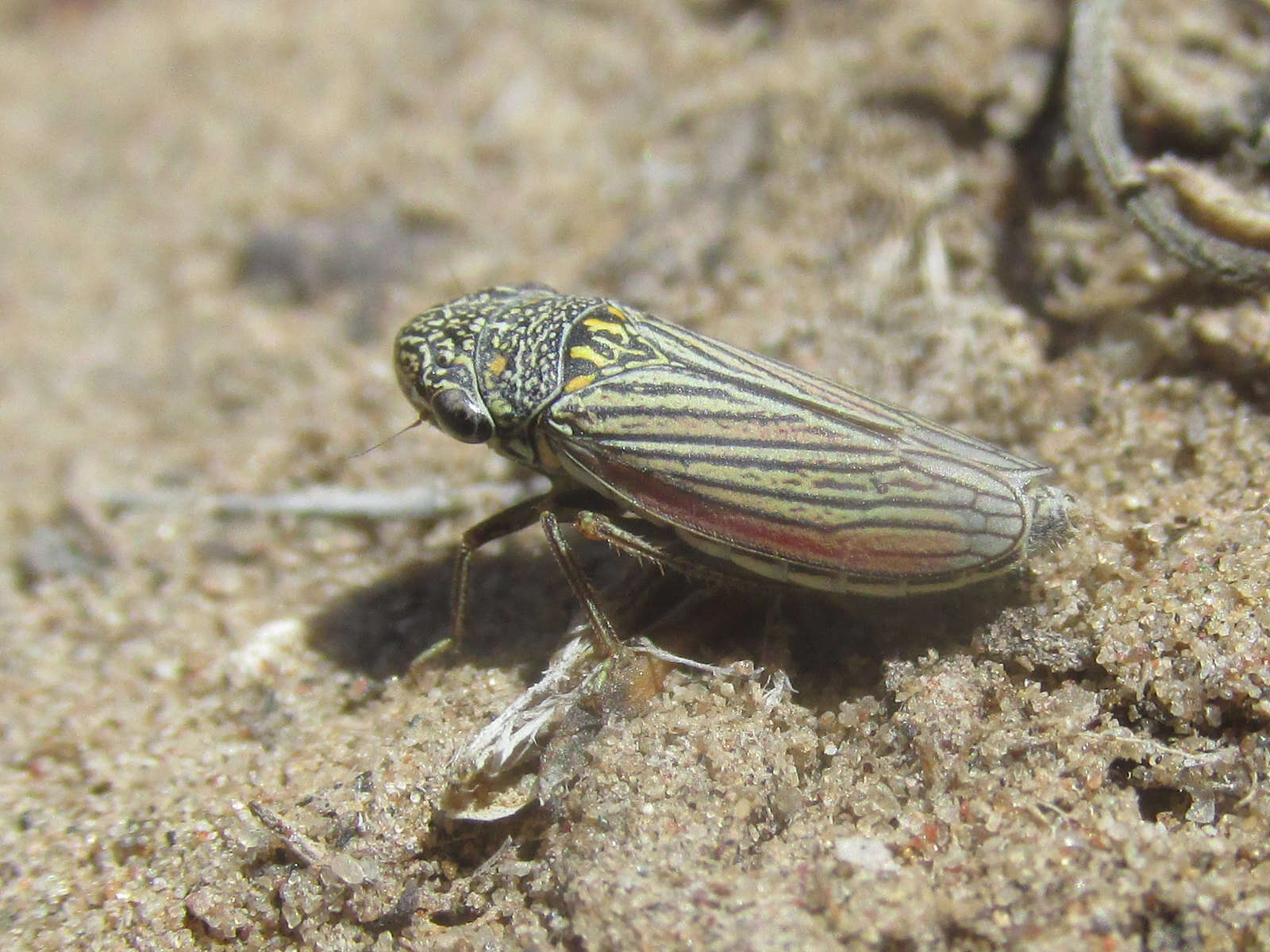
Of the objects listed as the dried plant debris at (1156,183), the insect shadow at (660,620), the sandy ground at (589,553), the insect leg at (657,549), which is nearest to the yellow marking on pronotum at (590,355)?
the insect leg at (657,549)

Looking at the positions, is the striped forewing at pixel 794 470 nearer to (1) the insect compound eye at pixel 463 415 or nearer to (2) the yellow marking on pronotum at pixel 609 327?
(2) the yellow marking on pronotum at pixel 609 327

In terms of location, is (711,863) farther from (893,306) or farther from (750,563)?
(893,306)

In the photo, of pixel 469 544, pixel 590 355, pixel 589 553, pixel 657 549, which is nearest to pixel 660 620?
pixel 657 549

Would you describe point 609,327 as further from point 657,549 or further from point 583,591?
point 583,591

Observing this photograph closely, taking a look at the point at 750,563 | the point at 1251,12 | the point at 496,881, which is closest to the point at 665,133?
the point at 1251,12

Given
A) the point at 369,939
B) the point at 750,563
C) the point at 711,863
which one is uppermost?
the point at 750,563
